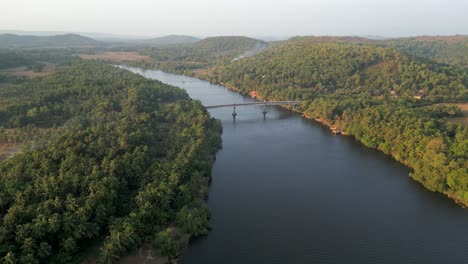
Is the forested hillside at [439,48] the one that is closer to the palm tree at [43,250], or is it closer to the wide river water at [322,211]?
the wide river water at [322,211]

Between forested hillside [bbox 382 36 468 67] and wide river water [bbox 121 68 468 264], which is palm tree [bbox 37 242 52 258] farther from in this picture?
forested hillside [bbox 382 36 468 67]

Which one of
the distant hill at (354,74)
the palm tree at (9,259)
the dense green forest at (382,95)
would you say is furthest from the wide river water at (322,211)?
the distant hill at (354,74)

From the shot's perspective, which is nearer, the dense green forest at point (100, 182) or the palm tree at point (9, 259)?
the palm tree at point (9, 259)

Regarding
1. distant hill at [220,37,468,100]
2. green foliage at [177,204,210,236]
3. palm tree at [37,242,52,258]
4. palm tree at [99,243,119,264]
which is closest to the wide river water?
green foliage at [177,204,210,236]

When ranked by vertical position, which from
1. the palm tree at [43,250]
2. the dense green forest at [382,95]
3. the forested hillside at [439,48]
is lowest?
the palm tree at [43,250]

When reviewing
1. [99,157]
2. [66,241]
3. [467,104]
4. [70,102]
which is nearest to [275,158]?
[99,157]

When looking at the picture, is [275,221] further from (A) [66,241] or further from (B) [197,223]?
(A) [66,241]

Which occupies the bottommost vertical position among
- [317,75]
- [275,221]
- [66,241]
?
[275,221]
